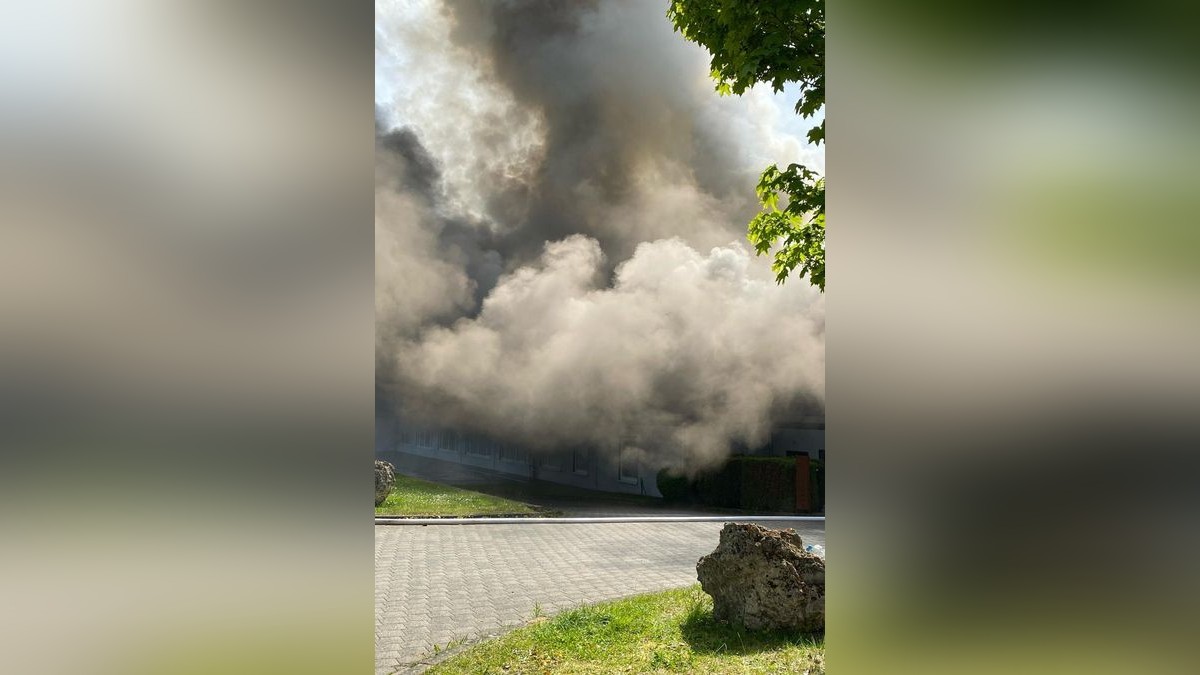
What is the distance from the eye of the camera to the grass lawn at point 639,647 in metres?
5.34

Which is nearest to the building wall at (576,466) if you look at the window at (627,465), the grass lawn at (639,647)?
the window at (627,465)

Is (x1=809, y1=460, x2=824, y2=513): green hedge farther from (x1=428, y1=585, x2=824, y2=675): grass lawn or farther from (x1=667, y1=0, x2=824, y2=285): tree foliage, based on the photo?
(x1=667, y1=0, x2=824, y2=285): tree foliage

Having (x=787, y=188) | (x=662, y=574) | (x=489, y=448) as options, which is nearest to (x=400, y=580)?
(x=662, y=574)

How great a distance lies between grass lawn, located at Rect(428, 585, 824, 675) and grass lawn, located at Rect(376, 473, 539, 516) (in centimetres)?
835

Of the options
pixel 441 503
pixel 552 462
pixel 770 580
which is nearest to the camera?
pixel 770 580

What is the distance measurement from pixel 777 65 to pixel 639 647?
180 inches

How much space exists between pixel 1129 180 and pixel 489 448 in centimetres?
2348

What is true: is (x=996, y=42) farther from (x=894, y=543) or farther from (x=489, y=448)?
(x=489, y=448)

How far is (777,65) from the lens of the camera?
5.18m

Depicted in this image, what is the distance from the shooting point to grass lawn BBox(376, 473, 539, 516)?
14.6 metres

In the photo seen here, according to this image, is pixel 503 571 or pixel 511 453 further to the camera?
pixel 511 453

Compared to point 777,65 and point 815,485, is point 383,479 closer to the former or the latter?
point 815,485

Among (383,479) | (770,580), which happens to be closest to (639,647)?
(770,580)

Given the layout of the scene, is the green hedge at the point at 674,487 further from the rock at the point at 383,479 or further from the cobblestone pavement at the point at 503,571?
the rock at the point at 383,479
